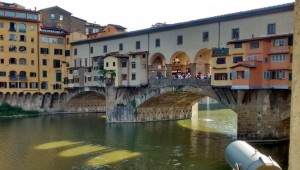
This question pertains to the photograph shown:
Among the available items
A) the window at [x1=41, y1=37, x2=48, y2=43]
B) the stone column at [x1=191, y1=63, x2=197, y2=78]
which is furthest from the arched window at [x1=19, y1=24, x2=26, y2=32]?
the stone column at [x1=191, y1=63, x2=197, y2=78]

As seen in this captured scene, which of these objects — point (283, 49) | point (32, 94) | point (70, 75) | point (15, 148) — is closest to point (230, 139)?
point (283, 49)

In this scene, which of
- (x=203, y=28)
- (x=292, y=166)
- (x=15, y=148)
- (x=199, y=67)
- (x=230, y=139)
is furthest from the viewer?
(x=199, y=67)

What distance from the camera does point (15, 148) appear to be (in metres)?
38.8

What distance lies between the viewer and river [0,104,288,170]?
104 ft

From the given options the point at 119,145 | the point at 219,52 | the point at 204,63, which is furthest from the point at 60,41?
the point at 219,52

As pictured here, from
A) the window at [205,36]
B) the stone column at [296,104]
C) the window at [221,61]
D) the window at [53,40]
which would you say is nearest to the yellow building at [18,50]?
the window at [53,40]

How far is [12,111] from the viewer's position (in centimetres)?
7169

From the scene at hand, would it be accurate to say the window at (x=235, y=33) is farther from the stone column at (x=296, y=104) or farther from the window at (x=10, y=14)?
the window at (x=10, y=14)

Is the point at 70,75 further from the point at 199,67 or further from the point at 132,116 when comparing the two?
the point at 199,67

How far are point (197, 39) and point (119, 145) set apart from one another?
19.0 m

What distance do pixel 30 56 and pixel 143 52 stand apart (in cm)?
3151

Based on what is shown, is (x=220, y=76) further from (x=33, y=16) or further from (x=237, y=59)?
(x=33, y=16)

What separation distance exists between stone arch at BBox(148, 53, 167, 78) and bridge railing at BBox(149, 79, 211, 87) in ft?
7.16

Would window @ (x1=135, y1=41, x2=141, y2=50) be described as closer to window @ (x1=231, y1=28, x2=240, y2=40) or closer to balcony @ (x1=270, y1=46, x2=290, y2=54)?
window @ (x1=231, y1=28, x2=240, y2=40)
